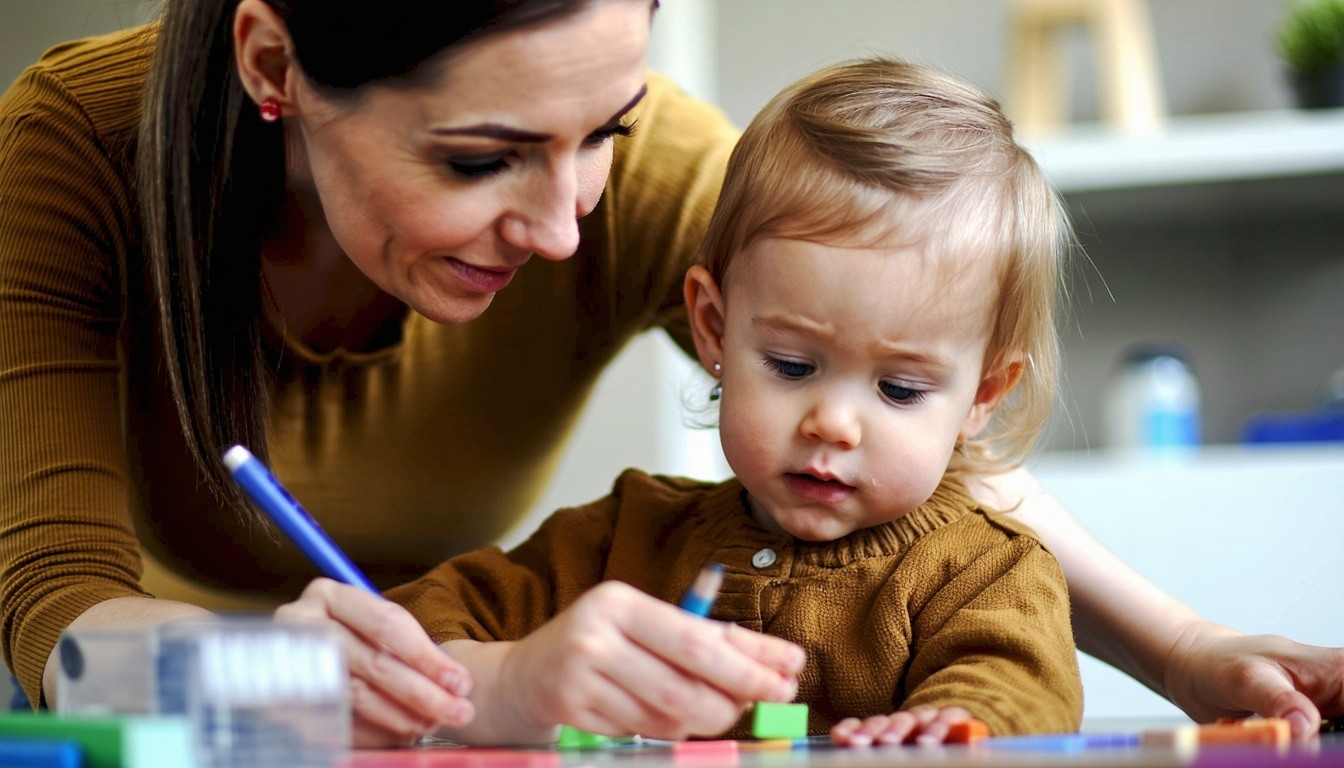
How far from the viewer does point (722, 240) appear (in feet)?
3.18

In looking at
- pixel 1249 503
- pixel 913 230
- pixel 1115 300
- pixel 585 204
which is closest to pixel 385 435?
pixel 585 204

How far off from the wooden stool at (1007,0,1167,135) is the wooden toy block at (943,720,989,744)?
79.0 inches

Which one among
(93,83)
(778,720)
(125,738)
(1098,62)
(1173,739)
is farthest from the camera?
(1098,62)

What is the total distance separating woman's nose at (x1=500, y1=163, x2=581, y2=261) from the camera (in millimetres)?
826

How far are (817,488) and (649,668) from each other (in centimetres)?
27

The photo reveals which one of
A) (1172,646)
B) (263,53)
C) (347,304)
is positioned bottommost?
(1172,646)

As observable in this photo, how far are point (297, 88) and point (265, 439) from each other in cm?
31

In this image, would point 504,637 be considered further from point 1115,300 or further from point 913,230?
point 1115,300

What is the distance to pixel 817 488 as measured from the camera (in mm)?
863

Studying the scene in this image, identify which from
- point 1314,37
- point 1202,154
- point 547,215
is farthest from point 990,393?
point 1314,37

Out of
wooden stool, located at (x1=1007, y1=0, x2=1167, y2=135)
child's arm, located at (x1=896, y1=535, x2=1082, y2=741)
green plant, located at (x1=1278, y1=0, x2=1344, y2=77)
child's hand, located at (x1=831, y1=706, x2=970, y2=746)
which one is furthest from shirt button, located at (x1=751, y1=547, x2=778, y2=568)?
green plant, located at (x1=1278, y1=0, x2=1344, y2=77)

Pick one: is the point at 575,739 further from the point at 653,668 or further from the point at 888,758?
the point at 888,758

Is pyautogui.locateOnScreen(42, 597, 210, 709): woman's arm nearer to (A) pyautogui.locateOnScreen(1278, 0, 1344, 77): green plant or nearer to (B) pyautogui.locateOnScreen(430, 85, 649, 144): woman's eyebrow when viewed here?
(B) pyautogui.locateOnScreen(430, 85, 649, 144): woman's eyebrow

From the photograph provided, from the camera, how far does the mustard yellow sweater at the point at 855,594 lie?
0.76 metres
